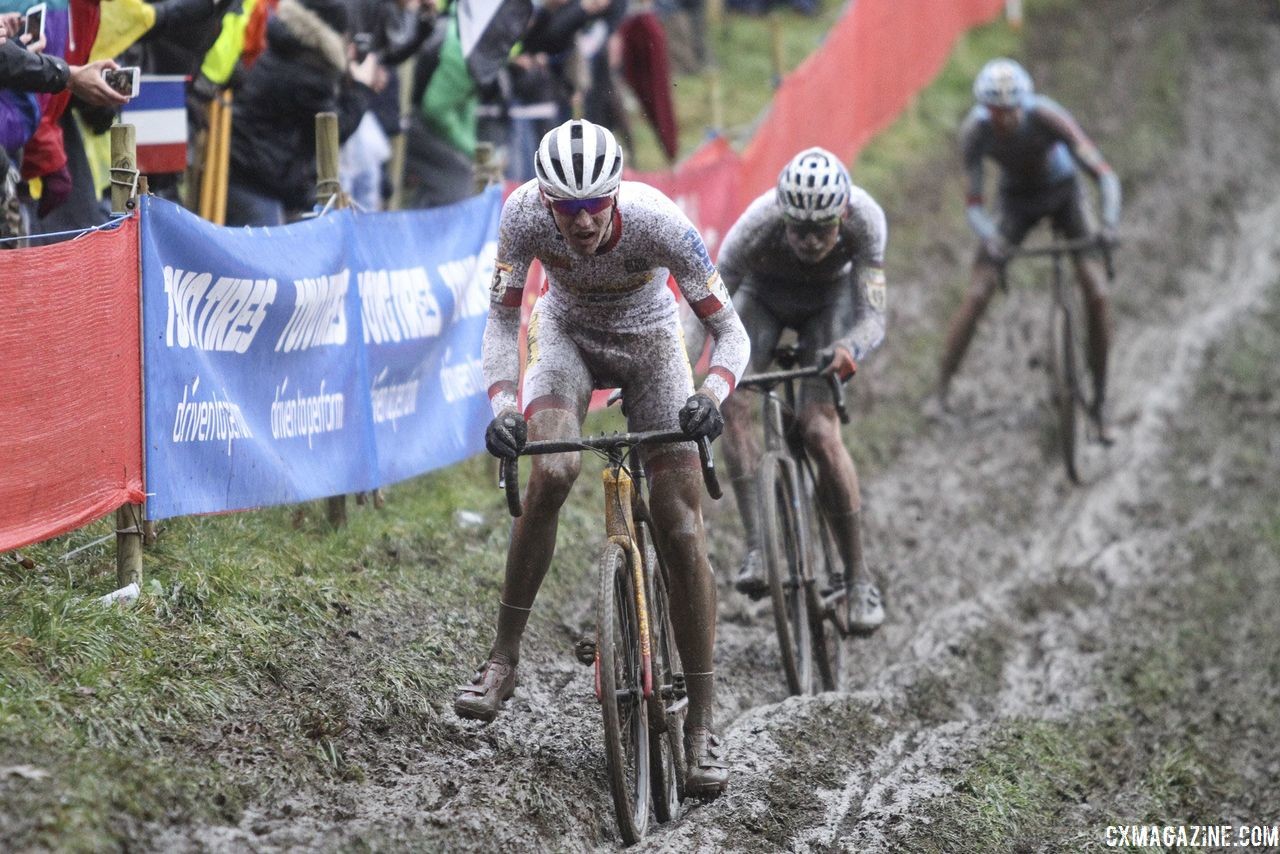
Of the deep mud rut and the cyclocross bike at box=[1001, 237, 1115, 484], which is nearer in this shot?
the deep mud rut

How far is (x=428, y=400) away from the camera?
29.0ft

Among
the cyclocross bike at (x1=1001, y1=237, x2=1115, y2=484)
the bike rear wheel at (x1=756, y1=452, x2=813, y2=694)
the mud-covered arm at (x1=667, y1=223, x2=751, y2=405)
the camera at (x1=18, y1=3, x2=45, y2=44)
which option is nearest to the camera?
the mud-covered arm at (x1=667, y1=223, x2=751, y2=405)

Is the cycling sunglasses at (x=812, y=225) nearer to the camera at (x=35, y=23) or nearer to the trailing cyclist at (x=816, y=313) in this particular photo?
the trailing cyclist at (x=816, y=313)

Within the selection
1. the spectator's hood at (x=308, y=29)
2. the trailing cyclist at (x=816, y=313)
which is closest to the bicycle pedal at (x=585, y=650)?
the trailing cyclist at (x=816, y=313)

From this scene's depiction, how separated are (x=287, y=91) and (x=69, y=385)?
318 centimetres

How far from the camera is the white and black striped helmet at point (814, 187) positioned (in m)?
7.77

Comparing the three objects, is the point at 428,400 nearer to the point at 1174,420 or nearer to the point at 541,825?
the point at 541,825

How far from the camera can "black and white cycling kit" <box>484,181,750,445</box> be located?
618 centimetres

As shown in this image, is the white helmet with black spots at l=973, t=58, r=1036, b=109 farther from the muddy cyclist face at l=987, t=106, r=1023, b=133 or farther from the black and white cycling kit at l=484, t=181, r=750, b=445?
the black and white cycling kit at l=484, t=181, r=750, b=445

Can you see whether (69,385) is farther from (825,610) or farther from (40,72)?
(825,610)

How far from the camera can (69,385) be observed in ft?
19.9

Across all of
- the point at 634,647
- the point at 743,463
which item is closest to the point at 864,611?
the point at 743,463

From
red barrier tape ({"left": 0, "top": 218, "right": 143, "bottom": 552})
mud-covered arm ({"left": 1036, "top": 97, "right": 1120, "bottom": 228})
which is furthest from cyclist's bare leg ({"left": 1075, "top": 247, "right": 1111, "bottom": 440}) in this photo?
red barrier tape ({"left": 0, "top": 218, "right": 143, "bottom": 552})

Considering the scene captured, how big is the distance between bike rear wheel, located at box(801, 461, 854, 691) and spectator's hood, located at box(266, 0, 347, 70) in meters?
3.39
